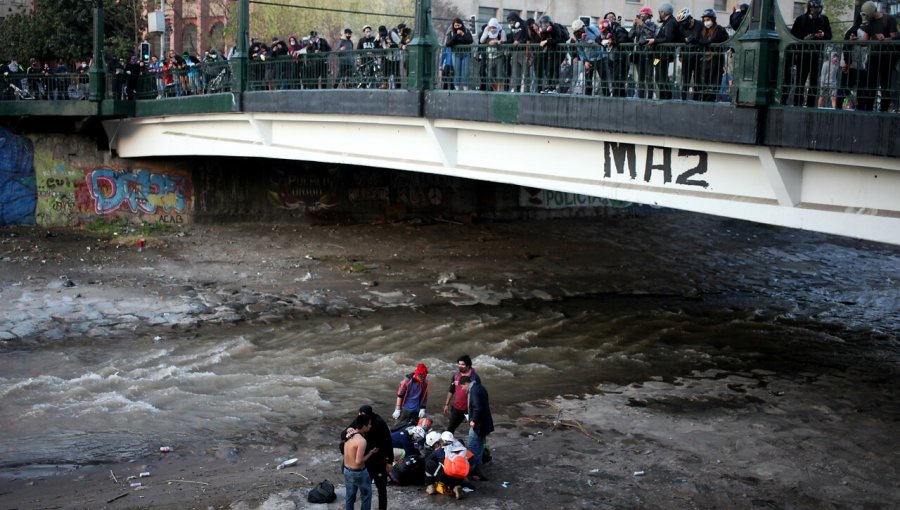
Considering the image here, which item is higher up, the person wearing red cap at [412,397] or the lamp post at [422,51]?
the lamp post at [422,51]

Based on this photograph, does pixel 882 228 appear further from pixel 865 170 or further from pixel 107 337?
pixel 107 337

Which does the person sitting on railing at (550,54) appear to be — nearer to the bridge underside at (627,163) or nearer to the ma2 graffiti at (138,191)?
the bridge underside at (627,163)

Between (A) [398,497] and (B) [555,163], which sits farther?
(B) [555,163]

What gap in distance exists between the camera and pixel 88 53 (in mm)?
38344

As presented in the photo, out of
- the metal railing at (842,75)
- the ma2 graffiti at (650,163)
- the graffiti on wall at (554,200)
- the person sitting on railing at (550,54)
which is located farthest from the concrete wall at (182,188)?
the metal railing at (842,75)

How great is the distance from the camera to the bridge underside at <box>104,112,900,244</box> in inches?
456

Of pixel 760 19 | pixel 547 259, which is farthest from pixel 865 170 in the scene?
pixel 547 259

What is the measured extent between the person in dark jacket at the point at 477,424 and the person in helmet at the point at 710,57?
5076 millimetres

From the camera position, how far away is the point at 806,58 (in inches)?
483

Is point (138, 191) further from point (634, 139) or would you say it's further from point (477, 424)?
point (477, 424)

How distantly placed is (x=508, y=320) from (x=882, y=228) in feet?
33.6

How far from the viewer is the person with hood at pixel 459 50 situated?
56.1 ft

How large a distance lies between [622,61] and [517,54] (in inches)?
85.2

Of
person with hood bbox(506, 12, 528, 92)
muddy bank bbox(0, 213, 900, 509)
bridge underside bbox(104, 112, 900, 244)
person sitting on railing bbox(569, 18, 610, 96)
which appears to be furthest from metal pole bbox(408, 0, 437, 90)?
muddy bank bbox(0, 213, 900, 509)
